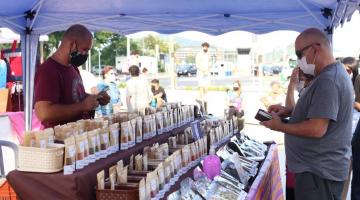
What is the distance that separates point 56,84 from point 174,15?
279cm

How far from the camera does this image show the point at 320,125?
241 centimetres

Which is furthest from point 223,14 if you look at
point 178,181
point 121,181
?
point 121,181

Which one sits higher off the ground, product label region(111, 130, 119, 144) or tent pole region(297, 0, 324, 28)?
tent pole region(297, 0, 324, 28)

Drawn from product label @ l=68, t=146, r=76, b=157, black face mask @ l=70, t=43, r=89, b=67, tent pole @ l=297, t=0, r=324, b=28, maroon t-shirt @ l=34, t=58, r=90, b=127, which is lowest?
product label @ l=68, t=146, r=76, b=157

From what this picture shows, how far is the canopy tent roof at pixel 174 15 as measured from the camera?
4645 millimetres

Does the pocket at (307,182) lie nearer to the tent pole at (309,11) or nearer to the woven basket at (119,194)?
the woven basket at (119,194)

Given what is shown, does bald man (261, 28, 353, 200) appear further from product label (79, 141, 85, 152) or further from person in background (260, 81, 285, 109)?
person in background (260, 81, 285, 109)

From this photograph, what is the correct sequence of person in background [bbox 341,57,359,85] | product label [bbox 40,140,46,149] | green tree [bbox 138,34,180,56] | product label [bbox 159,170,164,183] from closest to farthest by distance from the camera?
product label [bbox 40,140,46,149], product label [bbox 159,170,164,183], person in background [bbox 341,57,359,85], green tree [bbox 138,34,180,56]

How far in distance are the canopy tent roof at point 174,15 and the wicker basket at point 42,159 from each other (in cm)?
279

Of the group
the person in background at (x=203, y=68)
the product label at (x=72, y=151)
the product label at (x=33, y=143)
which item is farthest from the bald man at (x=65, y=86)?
the person in background at (x=203, y=68)

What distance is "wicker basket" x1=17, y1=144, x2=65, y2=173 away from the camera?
6.28 feet

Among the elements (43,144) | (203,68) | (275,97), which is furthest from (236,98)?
(43,144)

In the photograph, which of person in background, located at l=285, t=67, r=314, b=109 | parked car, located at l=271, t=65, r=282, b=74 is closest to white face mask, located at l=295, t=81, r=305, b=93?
person in background, located at l=285, t=67, r=314, b=109

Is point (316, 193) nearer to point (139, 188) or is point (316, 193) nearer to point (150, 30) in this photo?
point (139, 188)
